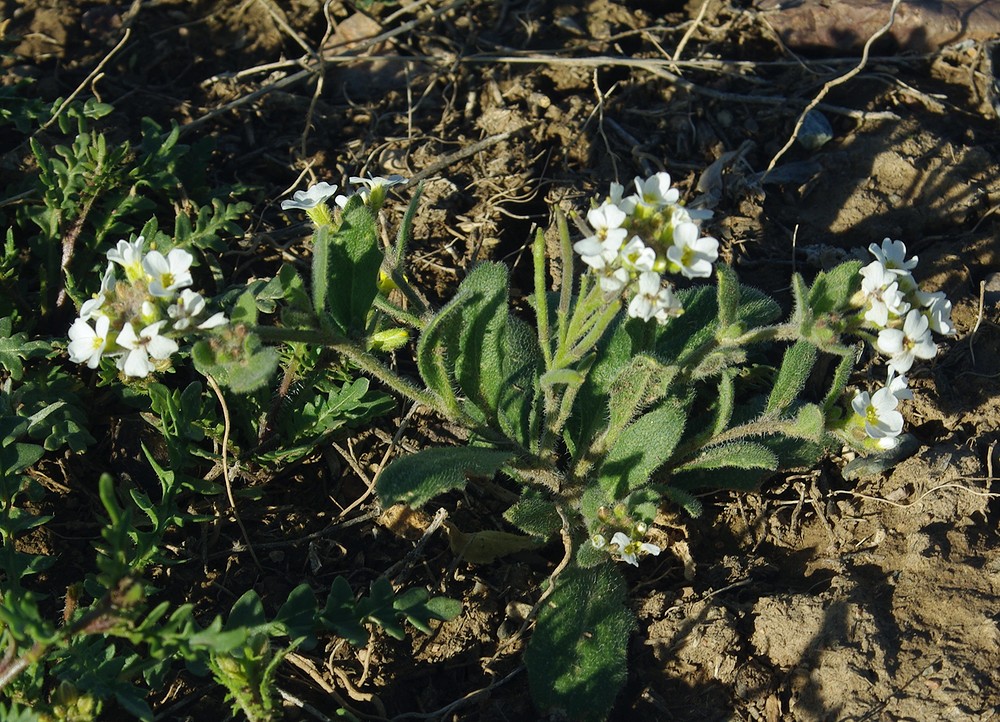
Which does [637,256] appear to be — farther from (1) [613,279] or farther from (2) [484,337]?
(2) [484,337]

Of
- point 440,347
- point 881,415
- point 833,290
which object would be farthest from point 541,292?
point 881,415

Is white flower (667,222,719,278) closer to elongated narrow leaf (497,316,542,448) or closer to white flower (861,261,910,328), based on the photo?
white flower (861,261,910,328)

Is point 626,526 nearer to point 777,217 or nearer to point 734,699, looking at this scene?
point 734,699

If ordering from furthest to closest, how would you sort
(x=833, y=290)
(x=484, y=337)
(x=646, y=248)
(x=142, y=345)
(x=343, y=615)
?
(x=484, y=337) < (x=833, y=290) < (x=343, y=615) < (x=646, y=248) < (x=142, y=345)

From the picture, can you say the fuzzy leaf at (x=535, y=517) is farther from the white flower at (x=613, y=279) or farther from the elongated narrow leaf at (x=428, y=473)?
the white flower at (x=613, y=279)

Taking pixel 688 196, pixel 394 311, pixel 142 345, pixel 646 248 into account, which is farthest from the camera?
pixel 688 196

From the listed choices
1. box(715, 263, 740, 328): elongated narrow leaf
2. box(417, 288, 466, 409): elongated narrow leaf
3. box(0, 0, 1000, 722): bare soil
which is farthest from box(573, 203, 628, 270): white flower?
box(0, 0, 1000, 722): bare soil
